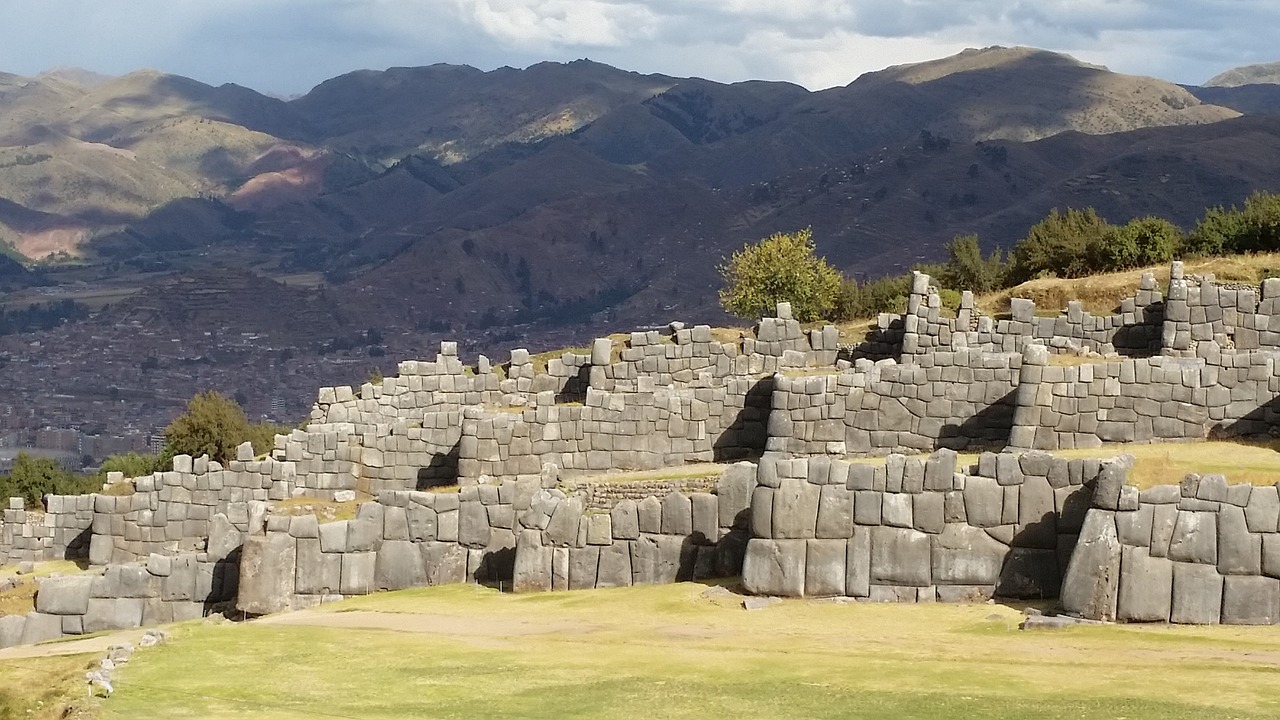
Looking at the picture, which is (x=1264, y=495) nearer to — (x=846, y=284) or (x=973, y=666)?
(x=973, y=666)

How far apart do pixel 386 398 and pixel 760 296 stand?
23.1 metres

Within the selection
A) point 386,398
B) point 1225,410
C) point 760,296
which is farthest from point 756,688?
point 760,296

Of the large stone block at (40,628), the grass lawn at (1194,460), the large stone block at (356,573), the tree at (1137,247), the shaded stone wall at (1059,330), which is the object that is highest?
the tree at (1137,247)

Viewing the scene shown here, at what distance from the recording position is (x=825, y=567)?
85.3ft

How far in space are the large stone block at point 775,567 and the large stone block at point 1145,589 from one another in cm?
457

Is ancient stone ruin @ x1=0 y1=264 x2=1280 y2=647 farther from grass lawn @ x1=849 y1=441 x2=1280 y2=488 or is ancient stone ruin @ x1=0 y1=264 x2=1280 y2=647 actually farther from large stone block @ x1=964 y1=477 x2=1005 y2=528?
grass lawn @ x1=849 y1=441 x2=1280 y2=488

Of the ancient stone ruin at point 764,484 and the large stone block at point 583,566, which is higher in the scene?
the ancient stone ruin at point 764,484

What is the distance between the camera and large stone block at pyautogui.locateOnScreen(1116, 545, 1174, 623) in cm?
2338

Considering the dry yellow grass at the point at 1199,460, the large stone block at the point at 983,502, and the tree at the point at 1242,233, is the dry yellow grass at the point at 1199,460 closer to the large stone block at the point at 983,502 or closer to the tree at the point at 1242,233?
the large stone block at the point at 983,502

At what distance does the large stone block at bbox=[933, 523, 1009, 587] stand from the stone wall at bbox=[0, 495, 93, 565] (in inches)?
854

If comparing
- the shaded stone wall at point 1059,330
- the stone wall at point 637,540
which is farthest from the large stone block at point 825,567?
the shaded stone wall at point 1059,330

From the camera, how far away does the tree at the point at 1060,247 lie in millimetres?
55250

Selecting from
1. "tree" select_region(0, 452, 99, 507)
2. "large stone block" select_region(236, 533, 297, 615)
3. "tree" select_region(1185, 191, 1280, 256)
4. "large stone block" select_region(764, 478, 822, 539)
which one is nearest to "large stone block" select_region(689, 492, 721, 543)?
"large stone block" select_region(764, 478, 822, 539)

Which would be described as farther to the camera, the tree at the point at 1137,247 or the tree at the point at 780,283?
the tree at the point at 780,283
